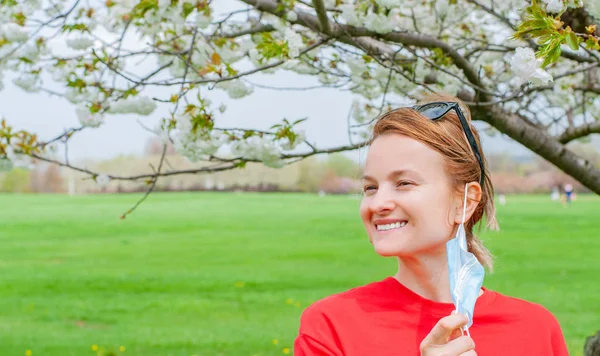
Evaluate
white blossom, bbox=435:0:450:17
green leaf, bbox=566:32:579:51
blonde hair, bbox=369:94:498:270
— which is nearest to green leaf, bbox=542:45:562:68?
green leaf, bbox=566:32:579:51

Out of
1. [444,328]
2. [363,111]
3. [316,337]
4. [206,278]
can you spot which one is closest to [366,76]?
[363,111]

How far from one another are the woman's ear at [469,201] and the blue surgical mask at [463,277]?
0.38 ft

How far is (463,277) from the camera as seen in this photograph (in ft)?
4.96

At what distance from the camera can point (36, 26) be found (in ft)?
14.9

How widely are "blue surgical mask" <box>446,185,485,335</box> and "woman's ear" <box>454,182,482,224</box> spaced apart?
0.38ft

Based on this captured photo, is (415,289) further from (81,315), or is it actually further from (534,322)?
(81,315)

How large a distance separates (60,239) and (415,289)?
18433 mm

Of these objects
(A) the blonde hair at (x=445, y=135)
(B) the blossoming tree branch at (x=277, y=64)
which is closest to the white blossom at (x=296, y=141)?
(B) the blossoming tree branch at (x=277, y=64)

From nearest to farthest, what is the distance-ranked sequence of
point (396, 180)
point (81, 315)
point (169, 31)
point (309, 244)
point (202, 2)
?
point (396, 180) → point (202, 2) → point (169, 31) → point (81, 315) → point (309, 244)

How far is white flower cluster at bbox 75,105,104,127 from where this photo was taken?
4.38 metres

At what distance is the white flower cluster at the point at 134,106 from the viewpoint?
4.49m

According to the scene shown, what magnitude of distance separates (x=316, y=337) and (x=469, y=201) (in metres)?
0.44

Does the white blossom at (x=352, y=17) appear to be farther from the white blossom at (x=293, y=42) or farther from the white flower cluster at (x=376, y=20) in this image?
the white blossom at (x=293, y=42)

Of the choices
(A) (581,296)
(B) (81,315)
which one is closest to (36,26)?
(B) (81,315)
